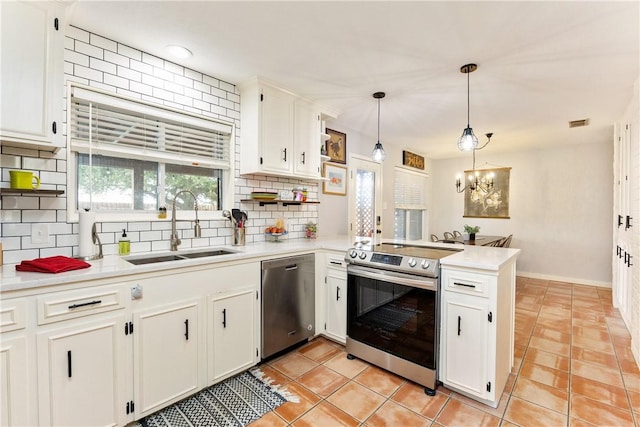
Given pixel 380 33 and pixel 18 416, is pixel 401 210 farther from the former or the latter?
pixel 18 416

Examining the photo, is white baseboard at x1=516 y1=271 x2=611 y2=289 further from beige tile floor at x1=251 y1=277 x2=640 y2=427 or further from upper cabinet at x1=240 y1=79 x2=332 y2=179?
upper cabinet at x1=240 y1=79 x2=332 y2=179

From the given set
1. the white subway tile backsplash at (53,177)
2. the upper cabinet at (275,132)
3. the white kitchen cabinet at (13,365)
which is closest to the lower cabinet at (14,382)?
the white kitchen cabinet at (13,365)

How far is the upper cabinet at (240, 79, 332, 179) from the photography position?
8.97ft

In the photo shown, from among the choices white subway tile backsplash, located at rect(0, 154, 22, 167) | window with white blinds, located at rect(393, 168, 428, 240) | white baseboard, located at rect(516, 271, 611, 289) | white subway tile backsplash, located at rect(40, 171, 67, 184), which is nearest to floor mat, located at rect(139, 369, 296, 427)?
white subway tile backsplash, located at rect(40, 171, 67, 184)

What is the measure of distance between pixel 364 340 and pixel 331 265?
2.29ft

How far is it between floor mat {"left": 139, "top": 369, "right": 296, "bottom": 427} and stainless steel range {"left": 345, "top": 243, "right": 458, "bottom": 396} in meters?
0.78

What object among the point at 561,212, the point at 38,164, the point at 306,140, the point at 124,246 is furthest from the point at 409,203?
the point at 38,164

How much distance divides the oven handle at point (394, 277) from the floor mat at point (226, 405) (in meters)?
1.02

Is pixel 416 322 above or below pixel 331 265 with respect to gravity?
below

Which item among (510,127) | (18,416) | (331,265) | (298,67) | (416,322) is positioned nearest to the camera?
(18,416)

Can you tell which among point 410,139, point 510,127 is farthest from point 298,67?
point 510,127

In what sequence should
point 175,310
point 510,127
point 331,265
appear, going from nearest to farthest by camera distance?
point 175,310 < point 331,265 < point 510,127

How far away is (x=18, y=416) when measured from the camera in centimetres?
135

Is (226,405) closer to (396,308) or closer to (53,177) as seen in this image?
(396,308)
